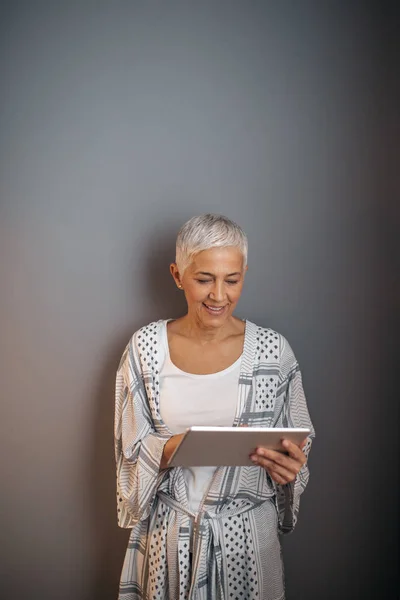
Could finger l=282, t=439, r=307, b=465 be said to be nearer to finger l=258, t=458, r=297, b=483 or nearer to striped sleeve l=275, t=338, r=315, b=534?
finger l=258, t=458, r=297, b=483

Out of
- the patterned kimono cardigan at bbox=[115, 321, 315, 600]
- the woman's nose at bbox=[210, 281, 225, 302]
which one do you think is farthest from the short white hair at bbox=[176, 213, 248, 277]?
the patterned kimono cardigan at bbox=[115, 321, 315, 600]

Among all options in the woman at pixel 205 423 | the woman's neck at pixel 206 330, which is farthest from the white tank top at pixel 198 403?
the woman's neck at pixel 206 330

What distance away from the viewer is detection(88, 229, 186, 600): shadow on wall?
219 cm

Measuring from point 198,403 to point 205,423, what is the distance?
0.06m

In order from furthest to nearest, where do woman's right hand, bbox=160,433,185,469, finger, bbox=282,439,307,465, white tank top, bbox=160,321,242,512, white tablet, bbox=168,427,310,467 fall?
white tank top, bbox=160,321,242,512 → woman's right hand, bbox=160,433,185,469 → finger, bbox=282,439,307,465 → white tablet, bbox=168,427,310,467

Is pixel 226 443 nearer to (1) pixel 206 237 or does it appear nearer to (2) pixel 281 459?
(2) pixel 281 459

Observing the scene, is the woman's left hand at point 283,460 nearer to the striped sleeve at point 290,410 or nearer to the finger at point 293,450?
the finger at point 293,450

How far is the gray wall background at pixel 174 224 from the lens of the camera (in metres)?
2.16
